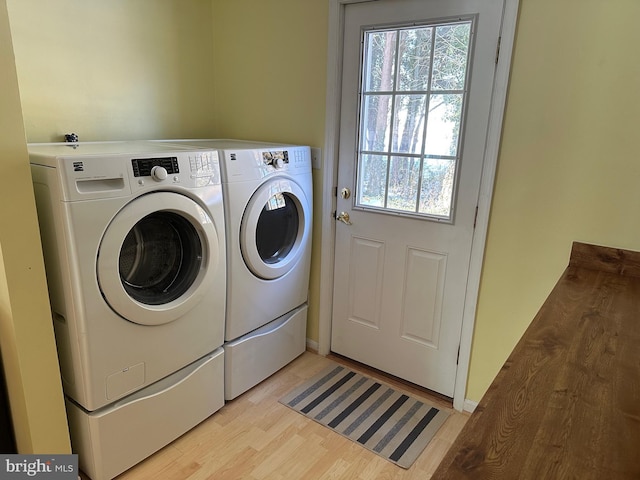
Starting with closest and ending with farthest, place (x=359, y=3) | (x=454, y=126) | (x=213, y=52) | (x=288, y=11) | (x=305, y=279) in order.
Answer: (x=454, y=126)
(x=359, y=3)
(x=288, y=11)
(x=305, y=279)
(x=213, y=52)

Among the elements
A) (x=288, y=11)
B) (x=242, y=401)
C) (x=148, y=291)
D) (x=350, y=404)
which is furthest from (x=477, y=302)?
(x=288, y=11)

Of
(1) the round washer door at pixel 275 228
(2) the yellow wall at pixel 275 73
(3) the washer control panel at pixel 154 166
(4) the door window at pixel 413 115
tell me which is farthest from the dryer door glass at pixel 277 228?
(3) the washer control panel at pixel 154 166

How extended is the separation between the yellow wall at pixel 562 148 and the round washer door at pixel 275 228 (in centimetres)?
94

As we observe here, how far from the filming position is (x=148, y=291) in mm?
1687

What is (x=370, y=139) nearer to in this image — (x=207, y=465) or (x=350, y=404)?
(x=350, y=404)

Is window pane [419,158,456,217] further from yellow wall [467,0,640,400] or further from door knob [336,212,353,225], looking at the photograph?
door knob [336,212,353,225]

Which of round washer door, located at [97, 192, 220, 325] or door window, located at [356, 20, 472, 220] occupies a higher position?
door window, located at [356, 20, 472, 220]

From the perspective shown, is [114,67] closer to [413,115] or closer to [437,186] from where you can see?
[413,115]

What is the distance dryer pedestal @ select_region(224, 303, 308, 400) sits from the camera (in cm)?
206

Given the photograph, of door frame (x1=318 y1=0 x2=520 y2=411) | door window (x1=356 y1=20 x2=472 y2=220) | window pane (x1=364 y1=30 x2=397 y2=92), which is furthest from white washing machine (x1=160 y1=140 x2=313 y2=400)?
window pane (x1=364 y1=30 x2=397 y2=92)

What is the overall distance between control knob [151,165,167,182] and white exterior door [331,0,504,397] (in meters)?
1.00

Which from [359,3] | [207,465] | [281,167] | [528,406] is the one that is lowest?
[207,465]

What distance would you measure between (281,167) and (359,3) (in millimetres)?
850

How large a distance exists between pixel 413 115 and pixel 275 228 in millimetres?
862
